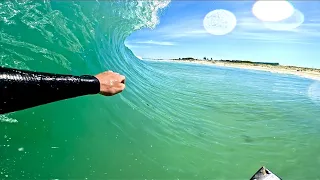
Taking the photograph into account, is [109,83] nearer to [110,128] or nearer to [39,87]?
[39,87]

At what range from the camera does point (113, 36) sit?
9.80 meters

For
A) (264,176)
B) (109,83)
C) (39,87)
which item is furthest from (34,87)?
(264,176)

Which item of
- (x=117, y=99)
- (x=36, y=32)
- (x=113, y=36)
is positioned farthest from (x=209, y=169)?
(x=113, y=36)

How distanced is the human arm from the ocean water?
2.76 m

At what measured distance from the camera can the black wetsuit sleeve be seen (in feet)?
5.15

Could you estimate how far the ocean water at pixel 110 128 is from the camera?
15.0ft

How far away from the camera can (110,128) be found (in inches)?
225

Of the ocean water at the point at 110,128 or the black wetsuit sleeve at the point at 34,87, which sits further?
the ocean water at the point at 110,128

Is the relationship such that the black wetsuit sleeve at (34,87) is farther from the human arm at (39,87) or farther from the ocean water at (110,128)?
the ocean water at (110,128)

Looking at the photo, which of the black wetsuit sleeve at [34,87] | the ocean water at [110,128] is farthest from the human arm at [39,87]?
the ocean water at [110,128]

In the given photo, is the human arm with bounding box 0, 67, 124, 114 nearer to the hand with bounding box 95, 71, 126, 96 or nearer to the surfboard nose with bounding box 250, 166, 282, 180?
the hand with bounding box 95, 71, 126, 96

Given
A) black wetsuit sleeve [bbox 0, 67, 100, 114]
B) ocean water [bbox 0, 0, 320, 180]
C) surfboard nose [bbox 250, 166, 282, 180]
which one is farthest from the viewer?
ocean water [bbox 0, 0, 320, 180]

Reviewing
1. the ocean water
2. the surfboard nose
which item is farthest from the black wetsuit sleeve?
the ocean water

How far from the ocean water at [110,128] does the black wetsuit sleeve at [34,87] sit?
280 cm
